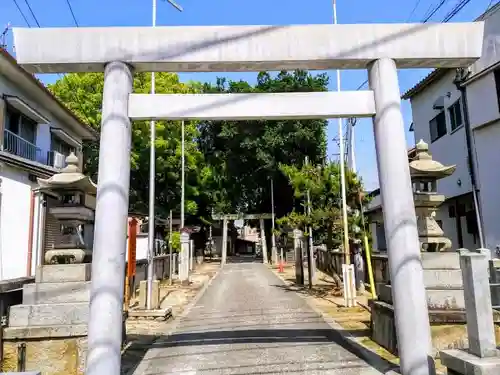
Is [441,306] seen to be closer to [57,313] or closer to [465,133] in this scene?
[57,313]

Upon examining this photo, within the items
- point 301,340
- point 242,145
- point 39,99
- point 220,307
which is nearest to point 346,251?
point 220,307

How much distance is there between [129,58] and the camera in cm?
649

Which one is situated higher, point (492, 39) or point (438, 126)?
point (492, 39)

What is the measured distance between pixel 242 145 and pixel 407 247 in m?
32.0

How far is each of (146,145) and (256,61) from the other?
23489mm

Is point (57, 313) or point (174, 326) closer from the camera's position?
point (57, 313)

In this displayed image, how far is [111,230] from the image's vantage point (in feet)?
19.9

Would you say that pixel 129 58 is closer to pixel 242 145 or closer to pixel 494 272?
pixel 494 272

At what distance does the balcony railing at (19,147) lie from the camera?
13014 mm

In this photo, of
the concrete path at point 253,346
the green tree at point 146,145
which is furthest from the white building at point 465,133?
the green tree at point 146,145

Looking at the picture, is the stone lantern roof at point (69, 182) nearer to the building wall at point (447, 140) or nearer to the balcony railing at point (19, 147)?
the balcony railing at point (19, 147)

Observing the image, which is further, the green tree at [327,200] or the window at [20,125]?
the green tree at [327,200]

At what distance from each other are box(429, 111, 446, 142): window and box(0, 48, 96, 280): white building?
15.4 m

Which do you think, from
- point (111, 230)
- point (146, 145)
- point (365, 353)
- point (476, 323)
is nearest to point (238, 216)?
point (146, 145)
